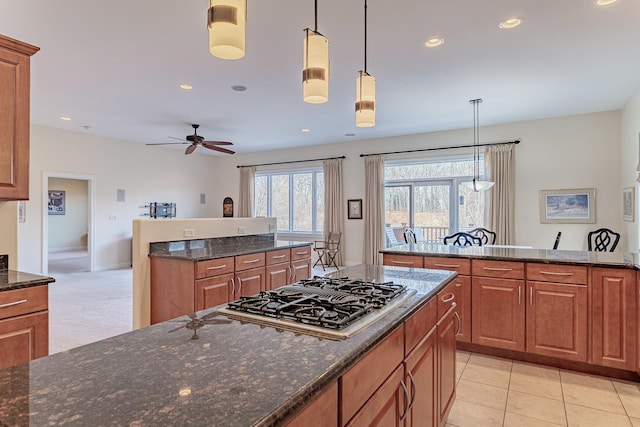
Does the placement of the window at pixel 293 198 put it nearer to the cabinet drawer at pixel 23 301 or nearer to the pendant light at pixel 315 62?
the cabinet drawer at pixel 23 301

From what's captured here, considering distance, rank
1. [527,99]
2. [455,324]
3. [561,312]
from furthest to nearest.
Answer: [527,99], [561,312], [455,324]

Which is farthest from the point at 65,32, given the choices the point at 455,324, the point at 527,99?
the point at 527,99

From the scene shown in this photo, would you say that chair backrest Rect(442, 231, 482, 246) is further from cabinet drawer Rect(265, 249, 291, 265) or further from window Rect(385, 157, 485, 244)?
cabinet drawer Rect(265, 249, 291, 265)

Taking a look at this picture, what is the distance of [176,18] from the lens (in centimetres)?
292

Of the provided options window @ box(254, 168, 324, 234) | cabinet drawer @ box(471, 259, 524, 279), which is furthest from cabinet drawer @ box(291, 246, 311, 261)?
window @ box(254, 168, 324, 234)

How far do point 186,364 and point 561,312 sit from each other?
298 cm

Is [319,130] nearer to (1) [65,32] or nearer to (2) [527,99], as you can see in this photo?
(2) [527,99]

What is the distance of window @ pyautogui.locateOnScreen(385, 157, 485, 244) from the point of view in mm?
6859

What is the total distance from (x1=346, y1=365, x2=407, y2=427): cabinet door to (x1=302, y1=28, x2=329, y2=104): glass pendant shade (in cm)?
127

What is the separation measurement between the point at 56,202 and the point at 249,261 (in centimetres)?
1070

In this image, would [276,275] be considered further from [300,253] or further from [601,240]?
[601,240]

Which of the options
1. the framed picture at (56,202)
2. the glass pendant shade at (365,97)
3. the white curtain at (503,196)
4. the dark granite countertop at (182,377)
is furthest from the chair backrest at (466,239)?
→ the framed picture at (56,202)

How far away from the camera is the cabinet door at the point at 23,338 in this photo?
6.28 feet

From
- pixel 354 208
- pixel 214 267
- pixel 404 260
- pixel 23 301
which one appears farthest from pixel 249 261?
pixel 354 208
